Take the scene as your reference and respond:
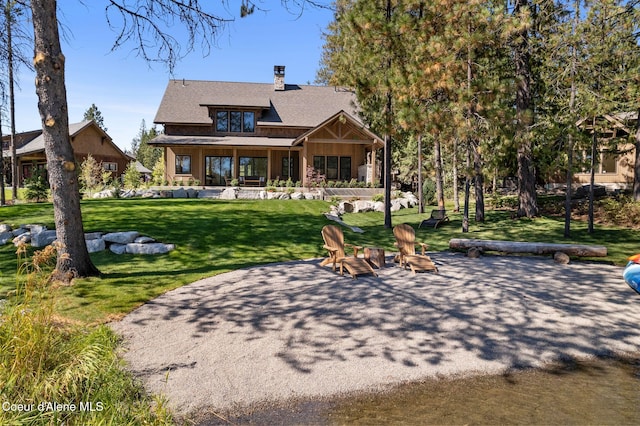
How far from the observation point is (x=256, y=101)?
98.5ft

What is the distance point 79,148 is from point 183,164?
14.4 metres

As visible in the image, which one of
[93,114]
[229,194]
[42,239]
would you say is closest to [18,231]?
[42,239]

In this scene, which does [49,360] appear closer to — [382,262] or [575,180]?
[382,262]

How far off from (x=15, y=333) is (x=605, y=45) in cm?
1613

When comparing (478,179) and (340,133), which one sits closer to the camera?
(478,179)

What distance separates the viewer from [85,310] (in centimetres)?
622

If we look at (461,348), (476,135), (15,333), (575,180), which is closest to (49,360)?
(15,333)

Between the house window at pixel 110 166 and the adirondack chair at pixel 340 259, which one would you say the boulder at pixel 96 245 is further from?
the house window at pixel 110 166

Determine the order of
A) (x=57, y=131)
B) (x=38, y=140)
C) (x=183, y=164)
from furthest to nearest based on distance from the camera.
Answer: (x=38, y=140) < (x=183, y=164) < (x=57, y=131)

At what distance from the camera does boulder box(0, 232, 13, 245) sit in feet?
33.6

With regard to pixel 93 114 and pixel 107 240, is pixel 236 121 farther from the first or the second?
pixel 93 114

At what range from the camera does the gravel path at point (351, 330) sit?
15.2ft

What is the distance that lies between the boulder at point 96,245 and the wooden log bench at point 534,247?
901cm

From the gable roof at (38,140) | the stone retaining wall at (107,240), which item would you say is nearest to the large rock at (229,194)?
the stone retaining wall at (107,240)
